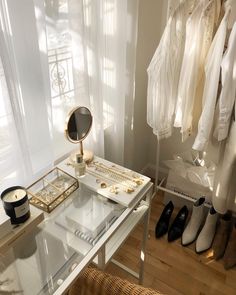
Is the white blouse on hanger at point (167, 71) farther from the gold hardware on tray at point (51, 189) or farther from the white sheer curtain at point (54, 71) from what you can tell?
the gold hardware on tray at point (51, 189)

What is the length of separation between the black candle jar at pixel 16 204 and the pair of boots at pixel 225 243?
4.14ft

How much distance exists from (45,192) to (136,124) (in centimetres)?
103

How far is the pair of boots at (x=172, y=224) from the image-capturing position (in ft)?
5.87

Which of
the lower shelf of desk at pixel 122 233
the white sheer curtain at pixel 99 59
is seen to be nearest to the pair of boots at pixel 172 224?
the white sheer curtain at pixel 99 59

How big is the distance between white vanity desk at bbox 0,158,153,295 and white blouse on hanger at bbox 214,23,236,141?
1.55 ft

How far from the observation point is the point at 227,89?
1198 mm

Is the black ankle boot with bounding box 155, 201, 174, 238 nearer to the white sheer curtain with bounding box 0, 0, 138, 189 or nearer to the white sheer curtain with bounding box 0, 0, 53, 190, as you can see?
the white sheer curtain with bounding box 0, 0, 138, 189

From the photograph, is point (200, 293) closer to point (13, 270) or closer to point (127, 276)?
point (127, 276)

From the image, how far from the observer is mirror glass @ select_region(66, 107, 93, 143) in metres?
1.09

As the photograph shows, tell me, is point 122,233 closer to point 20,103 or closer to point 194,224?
point 20,103

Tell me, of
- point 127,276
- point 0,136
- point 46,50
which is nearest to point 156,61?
point 46,50

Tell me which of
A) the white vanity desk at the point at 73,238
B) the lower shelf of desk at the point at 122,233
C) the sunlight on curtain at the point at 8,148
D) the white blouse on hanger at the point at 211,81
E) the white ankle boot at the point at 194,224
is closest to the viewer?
the white vanity desk at the point at 73,238

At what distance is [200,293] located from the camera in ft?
4.84

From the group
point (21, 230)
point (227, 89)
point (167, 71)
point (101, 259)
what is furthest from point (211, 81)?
point (21, 230)
